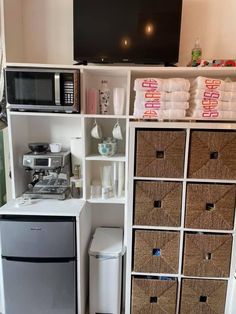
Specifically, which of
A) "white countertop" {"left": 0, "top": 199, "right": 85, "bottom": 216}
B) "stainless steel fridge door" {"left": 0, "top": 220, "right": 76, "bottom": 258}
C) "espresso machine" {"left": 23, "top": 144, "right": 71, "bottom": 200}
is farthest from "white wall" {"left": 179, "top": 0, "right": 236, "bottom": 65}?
"stainless steel fridge door" {"left": 0, "top": 220, "right": 76, "bottom": 258}

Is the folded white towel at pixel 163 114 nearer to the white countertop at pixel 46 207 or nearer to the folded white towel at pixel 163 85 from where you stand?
the folded white towel at pixel 163 85

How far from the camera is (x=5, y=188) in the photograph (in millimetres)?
2199

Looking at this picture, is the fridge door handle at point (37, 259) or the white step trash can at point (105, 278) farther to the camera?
the white step trash can at point (105, 278)

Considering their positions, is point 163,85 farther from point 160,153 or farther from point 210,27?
point 210,27

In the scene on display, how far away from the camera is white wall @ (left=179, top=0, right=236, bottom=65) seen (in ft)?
6.29

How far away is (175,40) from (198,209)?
4.03 feet

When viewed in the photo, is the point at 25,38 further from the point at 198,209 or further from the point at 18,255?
the point at 198,209

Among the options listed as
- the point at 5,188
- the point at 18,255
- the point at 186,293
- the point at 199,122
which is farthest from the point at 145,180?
the point at 5,188

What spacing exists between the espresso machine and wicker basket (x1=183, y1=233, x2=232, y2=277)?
1.01 m

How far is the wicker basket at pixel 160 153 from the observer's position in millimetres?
1605

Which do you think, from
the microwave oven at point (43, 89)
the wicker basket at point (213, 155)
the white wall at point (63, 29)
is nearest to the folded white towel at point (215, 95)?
the wicker basket at point (213, 155)

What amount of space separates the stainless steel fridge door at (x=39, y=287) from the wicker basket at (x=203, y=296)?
0.80 metres

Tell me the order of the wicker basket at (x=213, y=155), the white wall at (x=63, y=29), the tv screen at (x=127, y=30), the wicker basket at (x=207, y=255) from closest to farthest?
the wicker basket at (x=213, y=155) < the wicker basket at (x=207, y=255) < the tv screen at (x=127, y=30) < the white wall at (x=63, y=29)

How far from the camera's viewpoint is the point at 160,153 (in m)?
1.63
